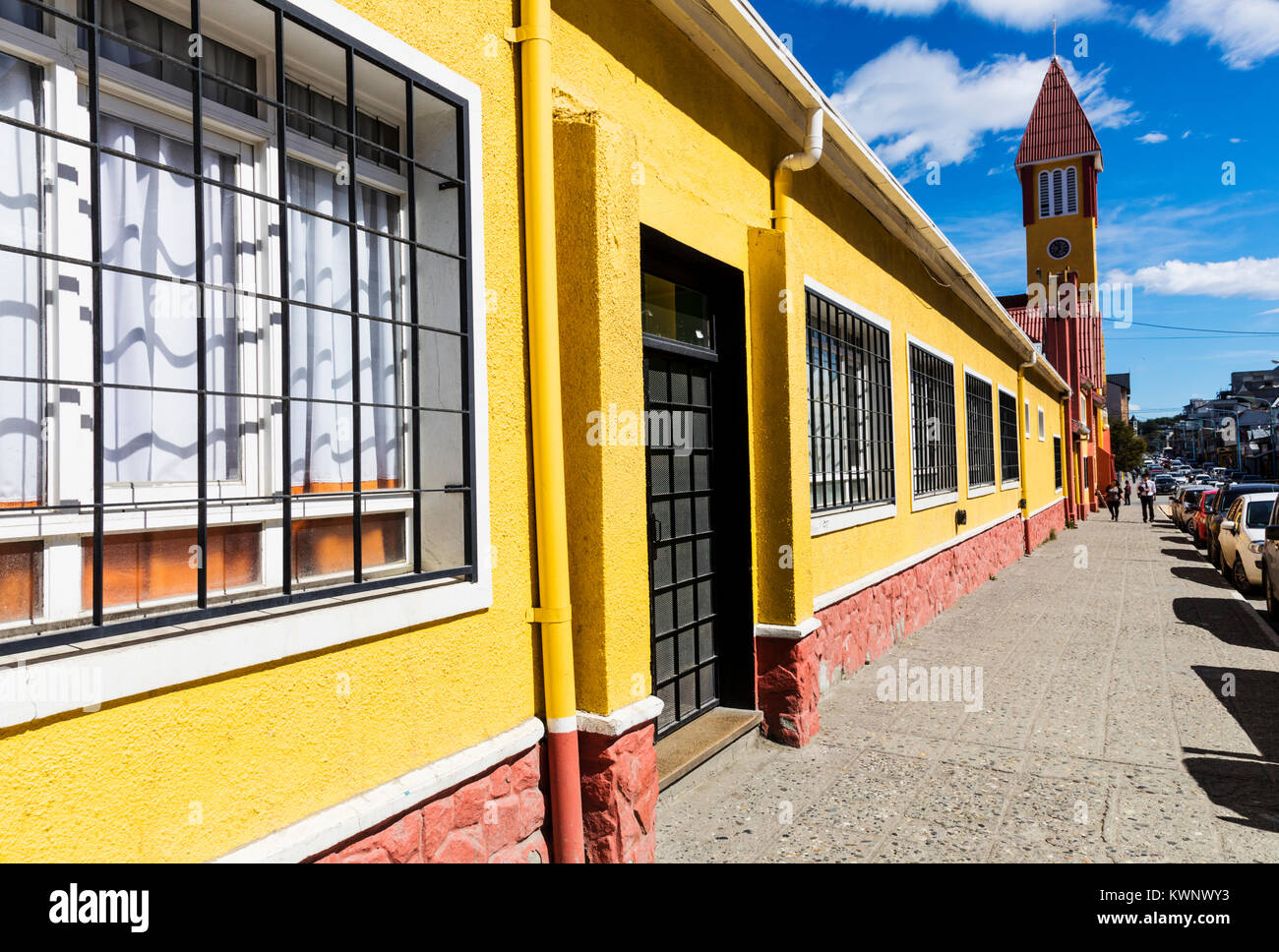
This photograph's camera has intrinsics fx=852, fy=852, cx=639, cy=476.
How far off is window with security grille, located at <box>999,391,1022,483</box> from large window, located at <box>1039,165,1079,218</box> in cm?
2861

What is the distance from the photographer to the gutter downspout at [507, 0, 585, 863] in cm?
357

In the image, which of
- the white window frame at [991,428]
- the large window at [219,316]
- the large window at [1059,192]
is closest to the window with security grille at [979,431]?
the white window frame at [991,428]

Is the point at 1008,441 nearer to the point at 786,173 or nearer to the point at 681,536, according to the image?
the point at 786,173

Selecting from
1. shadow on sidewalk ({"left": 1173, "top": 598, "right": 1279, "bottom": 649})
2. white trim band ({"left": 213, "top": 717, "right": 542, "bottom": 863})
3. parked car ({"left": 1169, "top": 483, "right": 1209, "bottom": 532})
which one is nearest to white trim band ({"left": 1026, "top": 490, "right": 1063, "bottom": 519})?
parked car ({"left": 1169, "top": 483, "right": 1209, "bottom": 532})

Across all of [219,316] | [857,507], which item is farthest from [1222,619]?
[219,316]

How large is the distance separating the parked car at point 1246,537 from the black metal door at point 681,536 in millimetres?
10615

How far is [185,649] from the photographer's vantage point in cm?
228

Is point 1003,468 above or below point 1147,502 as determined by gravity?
above

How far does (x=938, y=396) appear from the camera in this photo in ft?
37.3

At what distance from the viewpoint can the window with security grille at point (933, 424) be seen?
33.2 feet

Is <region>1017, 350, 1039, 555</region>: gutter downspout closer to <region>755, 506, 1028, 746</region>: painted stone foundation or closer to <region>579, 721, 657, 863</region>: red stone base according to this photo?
<region>755, 506, 1028, 746</region>: painted stone foundation

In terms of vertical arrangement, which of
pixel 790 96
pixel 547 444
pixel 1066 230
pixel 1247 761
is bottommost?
pixel 1247 761

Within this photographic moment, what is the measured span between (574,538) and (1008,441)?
16414 millimetres

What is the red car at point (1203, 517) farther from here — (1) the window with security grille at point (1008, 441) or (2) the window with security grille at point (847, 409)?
(2) the window with security grille at point (847, 409)
